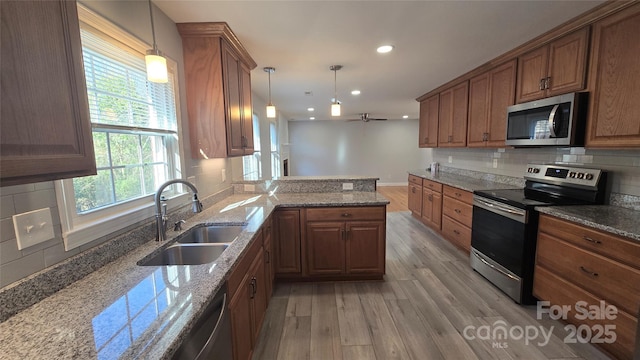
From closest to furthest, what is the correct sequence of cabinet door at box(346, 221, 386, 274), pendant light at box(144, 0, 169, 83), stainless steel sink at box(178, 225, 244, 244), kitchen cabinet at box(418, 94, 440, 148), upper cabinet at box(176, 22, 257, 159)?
pendant light at box(144, 0, 169, 83) < stainless steel sink at box(178, 225, 244, 244) < upper cabinet at box(176, 22, 257, 159) < cabinet door at box(346, 221, 386, 274) < kitchen cabinet at box(418, 94, 440, 148)

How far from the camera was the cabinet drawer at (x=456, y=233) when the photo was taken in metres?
3.31

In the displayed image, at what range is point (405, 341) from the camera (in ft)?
6.38

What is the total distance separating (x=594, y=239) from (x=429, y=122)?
3.48m

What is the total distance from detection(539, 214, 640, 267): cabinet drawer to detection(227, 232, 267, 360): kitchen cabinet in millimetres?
2290

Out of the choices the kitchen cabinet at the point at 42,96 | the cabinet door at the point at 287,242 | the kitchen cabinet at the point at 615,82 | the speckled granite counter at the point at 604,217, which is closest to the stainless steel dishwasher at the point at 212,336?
the kitchen cabinet at the point at 42,96

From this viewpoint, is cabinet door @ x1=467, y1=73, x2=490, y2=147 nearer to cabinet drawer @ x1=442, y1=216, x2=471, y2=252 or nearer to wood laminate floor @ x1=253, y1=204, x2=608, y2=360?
cabinet drawer @ x1=442, y1=216, x2=471, y2=252

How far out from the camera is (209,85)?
7.13ft

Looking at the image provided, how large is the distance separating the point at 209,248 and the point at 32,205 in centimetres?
85

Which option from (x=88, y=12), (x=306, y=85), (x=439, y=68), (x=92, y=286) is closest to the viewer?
(x=92, y=286)

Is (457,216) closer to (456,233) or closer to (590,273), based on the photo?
(456,233)

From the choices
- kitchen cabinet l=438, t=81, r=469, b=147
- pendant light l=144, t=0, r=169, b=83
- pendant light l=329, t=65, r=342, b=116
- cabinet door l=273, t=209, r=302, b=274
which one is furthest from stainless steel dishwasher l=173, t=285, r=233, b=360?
kitchen cabinet l=438, t=81, r=469, b=147

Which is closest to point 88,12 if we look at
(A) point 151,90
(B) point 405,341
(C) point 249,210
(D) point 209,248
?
(A) point 151,90

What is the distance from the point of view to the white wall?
905 cm

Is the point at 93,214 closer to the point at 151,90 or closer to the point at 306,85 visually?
the point at 151,90
